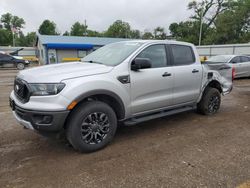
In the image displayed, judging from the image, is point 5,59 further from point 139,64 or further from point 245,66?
point 139,64

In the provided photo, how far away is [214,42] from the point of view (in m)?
37.6

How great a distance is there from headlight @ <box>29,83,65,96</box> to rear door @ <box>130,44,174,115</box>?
1.24 metres

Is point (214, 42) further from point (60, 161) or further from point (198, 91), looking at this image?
point (60, 161)

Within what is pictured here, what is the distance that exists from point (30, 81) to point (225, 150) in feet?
10.8

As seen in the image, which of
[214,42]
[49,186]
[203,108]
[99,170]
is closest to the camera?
[49,186]

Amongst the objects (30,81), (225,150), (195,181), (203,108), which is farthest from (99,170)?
(203,108)

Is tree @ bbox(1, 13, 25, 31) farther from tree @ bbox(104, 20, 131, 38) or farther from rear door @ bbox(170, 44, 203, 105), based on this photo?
rear door @ bbox(170, 44, 203, 105)

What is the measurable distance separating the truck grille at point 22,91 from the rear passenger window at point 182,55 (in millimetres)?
2883

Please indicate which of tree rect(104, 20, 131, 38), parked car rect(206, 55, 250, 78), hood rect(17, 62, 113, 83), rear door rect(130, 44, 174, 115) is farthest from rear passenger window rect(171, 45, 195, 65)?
tree rect(104, 20, 131, 38)

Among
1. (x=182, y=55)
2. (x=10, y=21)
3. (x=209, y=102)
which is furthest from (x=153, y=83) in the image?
(x=10, y=21)

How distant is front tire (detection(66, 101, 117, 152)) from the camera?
308cm

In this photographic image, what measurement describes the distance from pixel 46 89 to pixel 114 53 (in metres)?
1.62

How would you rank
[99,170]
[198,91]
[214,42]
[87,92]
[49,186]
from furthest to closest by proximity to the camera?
[214,42] < [198,91] < [87,92] < [99,170] < [49,186]

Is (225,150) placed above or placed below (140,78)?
below
